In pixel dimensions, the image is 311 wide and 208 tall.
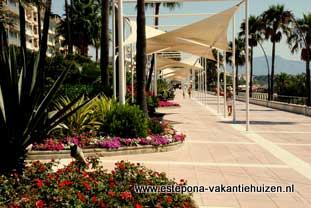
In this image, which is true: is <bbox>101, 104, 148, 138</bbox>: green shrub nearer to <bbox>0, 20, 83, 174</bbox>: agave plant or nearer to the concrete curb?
A: the concrete curb

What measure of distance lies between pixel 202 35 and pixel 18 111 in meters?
15.9

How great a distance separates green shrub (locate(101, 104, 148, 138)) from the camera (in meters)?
12.6

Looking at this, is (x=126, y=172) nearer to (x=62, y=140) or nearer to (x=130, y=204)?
(x=130, y=204)

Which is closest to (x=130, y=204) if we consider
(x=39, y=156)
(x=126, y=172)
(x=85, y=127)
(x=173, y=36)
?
(x=126, y=172)

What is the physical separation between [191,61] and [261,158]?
3773 centimetres

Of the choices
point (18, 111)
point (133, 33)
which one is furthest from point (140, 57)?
point (18, 111)

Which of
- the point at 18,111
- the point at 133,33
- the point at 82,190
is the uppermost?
the point at 133,33

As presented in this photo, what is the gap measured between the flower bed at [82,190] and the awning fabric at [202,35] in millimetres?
13209

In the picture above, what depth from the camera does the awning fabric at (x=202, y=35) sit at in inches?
762

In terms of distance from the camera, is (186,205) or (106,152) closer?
(186,205)

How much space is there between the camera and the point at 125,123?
41.4ft

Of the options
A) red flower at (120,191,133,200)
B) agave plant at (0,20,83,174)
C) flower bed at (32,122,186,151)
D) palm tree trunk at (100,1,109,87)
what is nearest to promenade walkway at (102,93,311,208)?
flower bed at (32,122,186,151)

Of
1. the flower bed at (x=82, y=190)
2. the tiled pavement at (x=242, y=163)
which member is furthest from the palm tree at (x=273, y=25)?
the flower bed at (x=82, y=190)

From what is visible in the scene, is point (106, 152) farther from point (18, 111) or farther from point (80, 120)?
point (18, 111)
